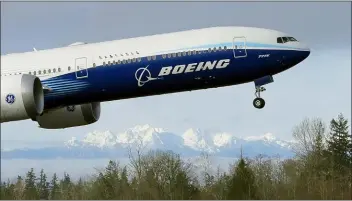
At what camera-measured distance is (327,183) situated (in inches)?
3590

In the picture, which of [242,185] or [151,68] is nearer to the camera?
[151,68]

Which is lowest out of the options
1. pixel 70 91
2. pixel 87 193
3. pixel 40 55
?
pixel 87 193

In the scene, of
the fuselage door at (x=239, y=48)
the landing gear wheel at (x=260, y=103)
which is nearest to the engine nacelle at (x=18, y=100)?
the fuselage door at (x=239, y=48)

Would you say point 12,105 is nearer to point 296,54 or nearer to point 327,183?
point 296,54

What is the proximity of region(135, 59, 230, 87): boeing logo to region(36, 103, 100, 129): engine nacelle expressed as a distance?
7.46 meters

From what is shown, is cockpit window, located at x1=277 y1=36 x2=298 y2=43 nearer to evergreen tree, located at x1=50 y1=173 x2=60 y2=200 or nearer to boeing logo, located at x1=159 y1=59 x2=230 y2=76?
boeing logo, located at x1=159 y1=59 x2=230 y2=76

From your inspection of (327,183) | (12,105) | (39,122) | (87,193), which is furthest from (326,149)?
(12,105)

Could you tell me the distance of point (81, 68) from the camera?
114ft

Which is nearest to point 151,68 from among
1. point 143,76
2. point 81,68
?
point 143,76

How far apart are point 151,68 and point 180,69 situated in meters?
1.62

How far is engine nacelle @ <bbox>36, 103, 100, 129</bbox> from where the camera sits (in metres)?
40.0

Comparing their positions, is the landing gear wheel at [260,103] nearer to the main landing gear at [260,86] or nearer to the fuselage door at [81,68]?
the main landing gear at [260,86]

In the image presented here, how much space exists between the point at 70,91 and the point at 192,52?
742 cm

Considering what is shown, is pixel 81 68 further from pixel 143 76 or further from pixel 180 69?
pixel 180 69
